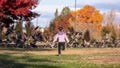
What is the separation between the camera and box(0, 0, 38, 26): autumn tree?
32.6 m

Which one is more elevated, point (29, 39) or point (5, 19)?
point (5, 19)

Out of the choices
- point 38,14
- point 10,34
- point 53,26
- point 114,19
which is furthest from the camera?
point 114,19

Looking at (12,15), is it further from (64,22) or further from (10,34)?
(64,22)

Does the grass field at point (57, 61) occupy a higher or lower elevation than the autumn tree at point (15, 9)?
lower

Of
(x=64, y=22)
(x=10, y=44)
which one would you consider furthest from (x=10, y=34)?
(x=64, y=22)

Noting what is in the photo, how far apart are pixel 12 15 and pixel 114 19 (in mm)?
95349

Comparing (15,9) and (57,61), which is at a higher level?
(15,9)

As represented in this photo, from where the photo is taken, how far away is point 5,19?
1347 inches

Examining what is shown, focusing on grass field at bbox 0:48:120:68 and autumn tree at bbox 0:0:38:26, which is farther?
autumn tree at bbox 0:0:38:26

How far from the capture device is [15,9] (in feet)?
109

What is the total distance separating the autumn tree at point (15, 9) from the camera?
32588 millimetres

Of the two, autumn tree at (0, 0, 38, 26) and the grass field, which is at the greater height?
autumn tree at (0, 0, 38, 26)

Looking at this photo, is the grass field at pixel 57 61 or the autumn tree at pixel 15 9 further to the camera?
the autumn tree at pixel 15 9

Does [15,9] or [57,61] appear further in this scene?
[15,9]
